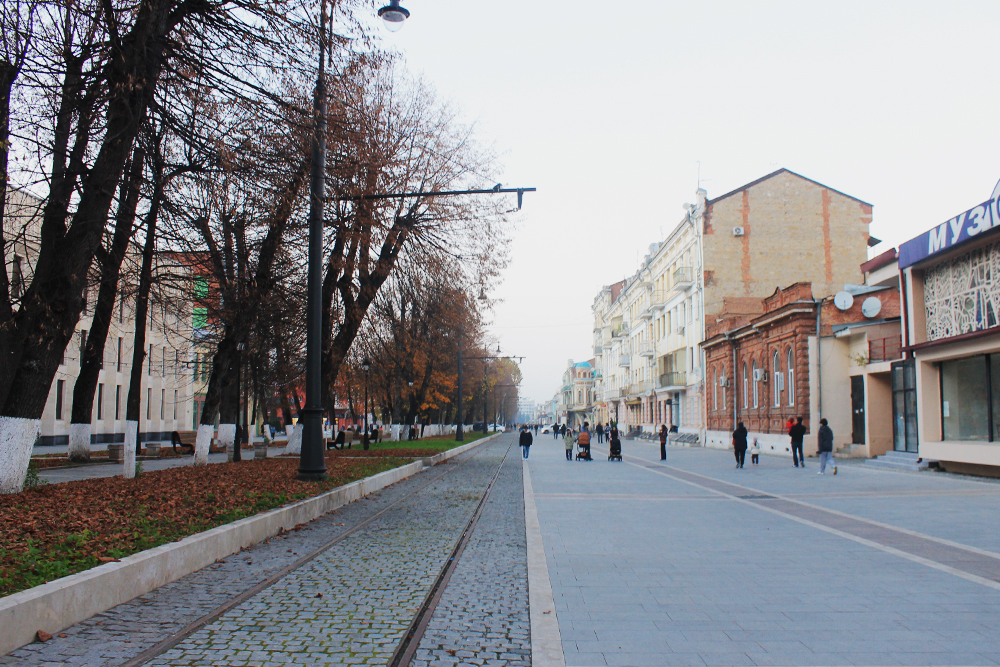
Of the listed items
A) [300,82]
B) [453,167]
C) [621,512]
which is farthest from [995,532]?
[453,167]

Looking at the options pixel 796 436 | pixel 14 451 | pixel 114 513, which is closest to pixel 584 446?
pixel 796 436

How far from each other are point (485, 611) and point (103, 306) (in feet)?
43.0

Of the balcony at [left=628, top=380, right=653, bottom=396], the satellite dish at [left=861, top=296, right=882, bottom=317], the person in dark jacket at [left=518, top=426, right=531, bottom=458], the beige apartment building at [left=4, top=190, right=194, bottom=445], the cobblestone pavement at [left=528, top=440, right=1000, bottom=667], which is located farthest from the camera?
the balcony at [left=628, top=380, right=653, bottom=396]

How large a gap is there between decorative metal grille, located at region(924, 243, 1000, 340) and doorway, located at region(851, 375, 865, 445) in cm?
629

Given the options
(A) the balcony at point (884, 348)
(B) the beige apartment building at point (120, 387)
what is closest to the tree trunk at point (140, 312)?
(B) the beige apartment building at point (120, 387)

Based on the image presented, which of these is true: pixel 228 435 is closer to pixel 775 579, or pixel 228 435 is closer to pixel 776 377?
pixel 775 579

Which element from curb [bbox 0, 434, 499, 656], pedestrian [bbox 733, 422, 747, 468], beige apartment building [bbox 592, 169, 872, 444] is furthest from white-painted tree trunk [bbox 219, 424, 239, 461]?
beige apartment building [bbox 592, 169, 872, 444]

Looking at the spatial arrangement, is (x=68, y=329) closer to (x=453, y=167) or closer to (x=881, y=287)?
(x=453, y=167)

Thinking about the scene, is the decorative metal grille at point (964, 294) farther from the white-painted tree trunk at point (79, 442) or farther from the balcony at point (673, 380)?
the balcony at point (673, 380)

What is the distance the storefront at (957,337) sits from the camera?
18891 mm

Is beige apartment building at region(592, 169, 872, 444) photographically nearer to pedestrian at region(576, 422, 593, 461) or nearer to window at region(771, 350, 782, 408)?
window at region(771, 350, 782, 408)

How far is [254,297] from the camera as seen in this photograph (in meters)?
16.4

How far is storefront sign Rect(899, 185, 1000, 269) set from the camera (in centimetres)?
1836

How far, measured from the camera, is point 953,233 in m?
A: 20.0
